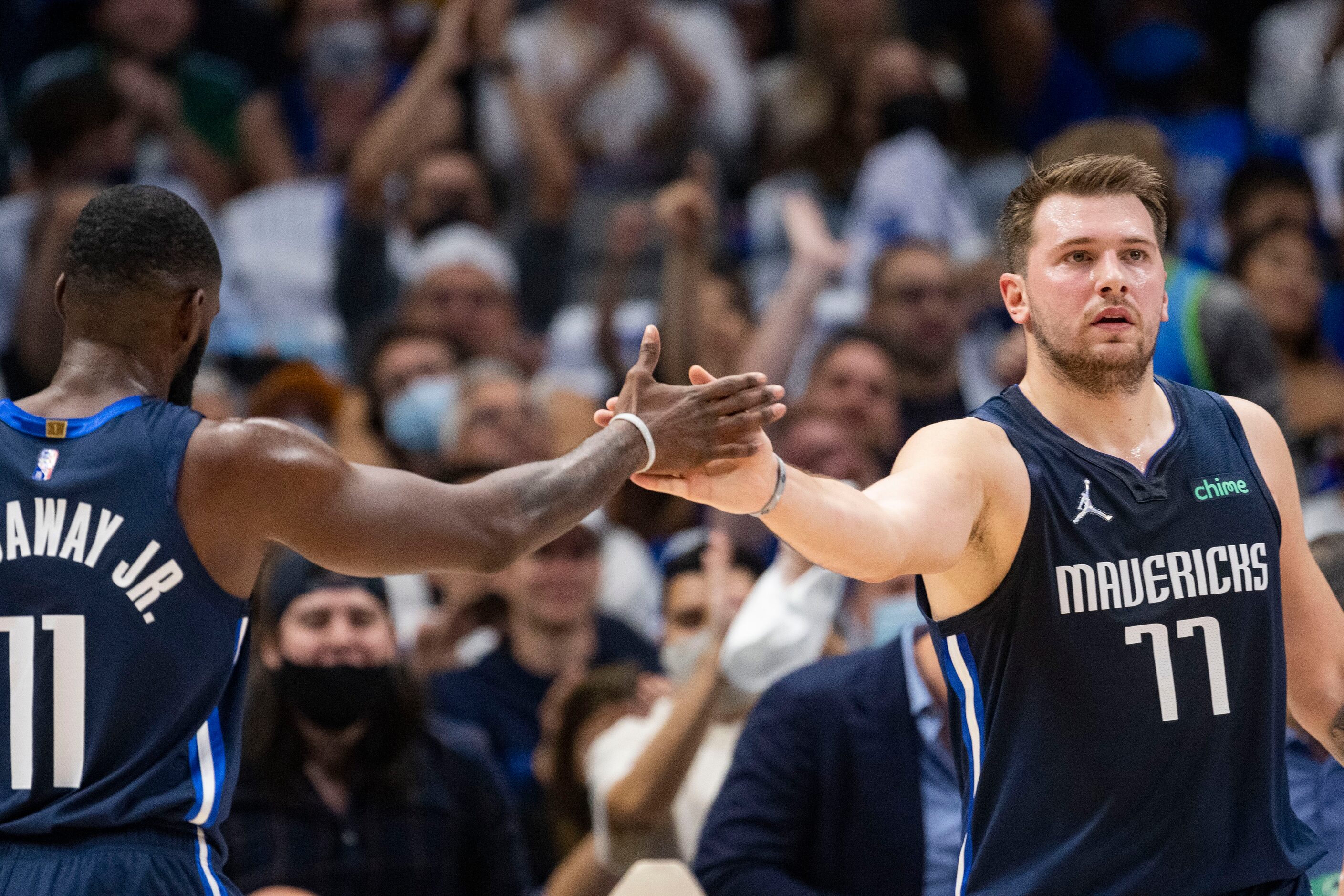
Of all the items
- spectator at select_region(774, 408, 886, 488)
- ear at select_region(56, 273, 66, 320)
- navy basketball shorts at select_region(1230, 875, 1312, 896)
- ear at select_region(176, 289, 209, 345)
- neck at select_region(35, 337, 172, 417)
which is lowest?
navy basketball shorts at select_region(1230, 875, 1312, 896)

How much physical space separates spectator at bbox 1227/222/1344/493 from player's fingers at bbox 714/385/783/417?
4.83m

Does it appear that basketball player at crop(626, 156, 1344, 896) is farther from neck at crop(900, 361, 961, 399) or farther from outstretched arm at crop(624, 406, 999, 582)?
neck at crop(900, 361, 961, 399)

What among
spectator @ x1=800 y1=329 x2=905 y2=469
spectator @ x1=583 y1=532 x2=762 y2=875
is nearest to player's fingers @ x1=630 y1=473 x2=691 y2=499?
spectator @ x1=583 y1=532 x2=762 y2=875

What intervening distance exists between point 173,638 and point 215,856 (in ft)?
1.68

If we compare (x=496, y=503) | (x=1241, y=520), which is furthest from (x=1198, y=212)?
(x=496, y=503)

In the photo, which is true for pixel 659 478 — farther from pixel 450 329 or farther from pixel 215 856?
pixel 450 329

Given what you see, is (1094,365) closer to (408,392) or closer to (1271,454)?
(1271,454)

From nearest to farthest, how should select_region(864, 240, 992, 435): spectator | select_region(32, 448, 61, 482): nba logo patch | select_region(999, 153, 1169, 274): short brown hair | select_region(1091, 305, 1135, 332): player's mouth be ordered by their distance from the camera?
select_region(32, 448, 61, 482): nba logo patch → select_region(1091, 305, 1135, 332): player's mouth → select_region(999, 153, 1169, 274): short brown hair → select_region(864, 240, 992, 435): spectator

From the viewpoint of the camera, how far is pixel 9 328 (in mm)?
8844

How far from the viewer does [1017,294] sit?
13.2ft

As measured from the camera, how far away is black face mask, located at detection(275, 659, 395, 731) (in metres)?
5.68

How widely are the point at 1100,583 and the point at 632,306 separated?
6.11 metres

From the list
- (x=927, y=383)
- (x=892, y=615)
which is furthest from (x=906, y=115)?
(x=892, y=615)

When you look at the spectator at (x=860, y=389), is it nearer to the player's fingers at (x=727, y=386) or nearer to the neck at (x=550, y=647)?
the neck at (x=550, y=647)
